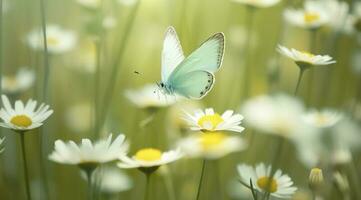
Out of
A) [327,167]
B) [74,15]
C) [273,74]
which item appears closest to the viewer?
[327,167]

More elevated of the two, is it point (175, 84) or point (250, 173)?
point (175, 84)

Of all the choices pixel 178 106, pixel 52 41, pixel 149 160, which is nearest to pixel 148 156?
pixel 149 160

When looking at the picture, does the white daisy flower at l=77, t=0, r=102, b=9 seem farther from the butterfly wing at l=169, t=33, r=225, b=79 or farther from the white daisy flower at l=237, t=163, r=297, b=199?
the white daisy flower at l=237, t=163, r=297, b=199

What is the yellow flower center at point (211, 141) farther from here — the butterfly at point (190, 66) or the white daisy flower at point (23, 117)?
the white daisy flower at point (23, 117)

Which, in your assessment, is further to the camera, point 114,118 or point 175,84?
point 114,118

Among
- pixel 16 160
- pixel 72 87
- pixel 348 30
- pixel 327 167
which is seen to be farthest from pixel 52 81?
pixel 327 167

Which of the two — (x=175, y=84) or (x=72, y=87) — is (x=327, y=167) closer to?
(x=175, y=84)

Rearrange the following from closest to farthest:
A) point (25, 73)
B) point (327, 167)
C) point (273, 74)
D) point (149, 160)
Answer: point (149, 160) < point (327, 167) < point (273, 74) < point (25, 73)
